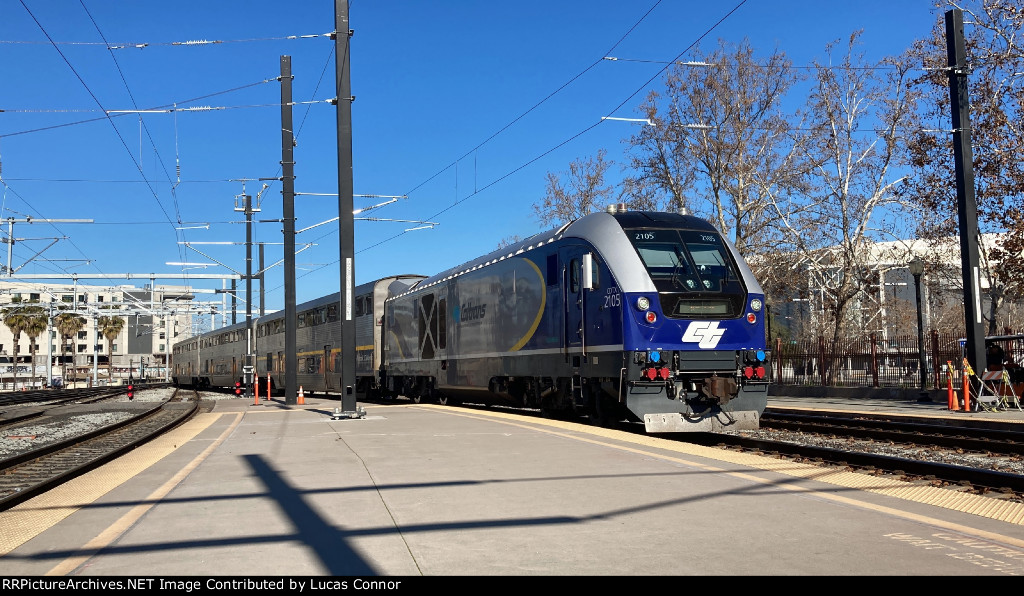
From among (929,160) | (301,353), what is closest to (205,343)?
(301,353)

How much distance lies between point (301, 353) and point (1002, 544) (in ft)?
103

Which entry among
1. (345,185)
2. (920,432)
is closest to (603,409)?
(920,432)

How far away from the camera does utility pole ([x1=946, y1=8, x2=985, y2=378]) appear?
1964 centimetres

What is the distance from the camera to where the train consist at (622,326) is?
12.5 metres

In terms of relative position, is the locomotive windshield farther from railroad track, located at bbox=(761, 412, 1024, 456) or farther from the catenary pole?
the catenary pole

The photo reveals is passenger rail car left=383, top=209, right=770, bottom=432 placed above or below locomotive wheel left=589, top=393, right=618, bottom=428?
above

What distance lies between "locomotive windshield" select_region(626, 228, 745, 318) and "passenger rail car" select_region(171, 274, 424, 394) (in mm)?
8013

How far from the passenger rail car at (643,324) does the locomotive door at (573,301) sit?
0.02 meters

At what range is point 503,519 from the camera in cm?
601

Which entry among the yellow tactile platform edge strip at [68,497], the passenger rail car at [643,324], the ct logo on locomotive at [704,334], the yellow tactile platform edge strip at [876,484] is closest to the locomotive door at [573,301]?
the passenger rail car at [643,324]

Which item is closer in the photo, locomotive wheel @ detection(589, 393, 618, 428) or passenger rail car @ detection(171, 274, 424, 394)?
locomotive wheel @ detection(589, 393, 618, 428)

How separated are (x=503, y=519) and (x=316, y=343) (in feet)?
88.8

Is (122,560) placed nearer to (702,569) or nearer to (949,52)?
(702,569)

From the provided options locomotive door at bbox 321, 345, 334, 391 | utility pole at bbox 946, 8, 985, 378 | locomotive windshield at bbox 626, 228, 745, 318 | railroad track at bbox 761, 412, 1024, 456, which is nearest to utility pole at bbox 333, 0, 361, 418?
locomotive windshield at bbox 626, 228, 745, 318
